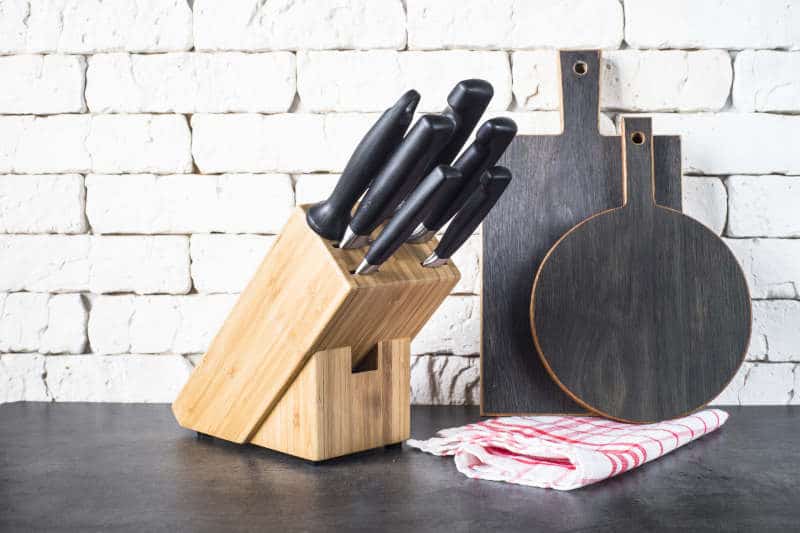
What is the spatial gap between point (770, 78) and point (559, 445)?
664 millimetres

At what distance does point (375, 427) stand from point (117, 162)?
1.94 ft

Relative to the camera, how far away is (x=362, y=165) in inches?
28.7

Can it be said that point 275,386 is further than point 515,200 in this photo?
No

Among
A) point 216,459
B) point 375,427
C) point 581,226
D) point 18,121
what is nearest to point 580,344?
point 581,226

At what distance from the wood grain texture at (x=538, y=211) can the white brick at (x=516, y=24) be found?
65 mm

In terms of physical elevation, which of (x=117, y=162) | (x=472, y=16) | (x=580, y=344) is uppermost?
(x=472, y=16)

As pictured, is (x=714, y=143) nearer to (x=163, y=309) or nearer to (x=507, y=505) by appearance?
(x=507, y=505)

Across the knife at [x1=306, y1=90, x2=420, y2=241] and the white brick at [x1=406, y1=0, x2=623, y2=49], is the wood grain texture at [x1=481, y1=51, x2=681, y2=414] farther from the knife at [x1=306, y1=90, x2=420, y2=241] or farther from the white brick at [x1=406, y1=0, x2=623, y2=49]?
the knife at [x1=306, y1=90, x2=420, y2=241]

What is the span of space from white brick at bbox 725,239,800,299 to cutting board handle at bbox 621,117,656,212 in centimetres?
19

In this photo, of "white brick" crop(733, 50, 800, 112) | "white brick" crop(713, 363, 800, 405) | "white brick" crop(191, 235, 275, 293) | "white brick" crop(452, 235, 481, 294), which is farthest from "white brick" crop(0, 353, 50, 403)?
"white brick" crop(733, 50, 800, 112)

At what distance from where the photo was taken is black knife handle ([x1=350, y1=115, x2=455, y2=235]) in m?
0.67

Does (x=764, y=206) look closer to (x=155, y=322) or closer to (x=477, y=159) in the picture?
(x=477, y=159)

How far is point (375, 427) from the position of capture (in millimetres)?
875

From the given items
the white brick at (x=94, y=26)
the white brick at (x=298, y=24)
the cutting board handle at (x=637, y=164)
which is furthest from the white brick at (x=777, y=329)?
the white brick at (x=94, y=26)
